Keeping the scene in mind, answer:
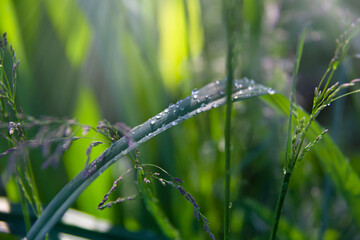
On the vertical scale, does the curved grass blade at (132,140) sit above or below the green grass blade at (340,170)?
above

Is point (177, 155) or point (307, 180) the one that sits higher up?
point (177, 155)

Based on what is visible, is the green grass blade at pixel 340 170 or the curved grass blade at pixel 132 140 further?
the green grass blade at pixel 340 170

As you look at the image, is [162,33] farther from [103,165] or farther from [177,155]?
[103,165]

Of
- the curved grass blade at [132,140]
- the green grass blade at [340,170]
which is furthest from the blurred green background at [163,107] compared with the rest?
the curved grass blade at [132,140]

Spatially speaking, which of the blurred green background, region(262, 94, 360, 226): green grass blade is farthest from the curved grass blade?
the blurred green background

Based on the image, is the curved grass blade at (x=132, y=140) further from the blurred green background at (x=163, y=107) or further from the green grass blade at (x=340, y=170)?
the blurred green background at (x=163, y=107)

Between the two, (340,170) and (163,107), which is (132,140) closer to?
(340,170)

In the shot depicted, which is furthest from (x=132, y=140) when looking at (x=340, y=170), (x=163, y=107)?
(x=163, y=107)

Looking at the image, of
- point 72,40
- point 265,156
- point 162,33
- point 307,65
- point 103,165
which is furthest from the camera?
point 307,65

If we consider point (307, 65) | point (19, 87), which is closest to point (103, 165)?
point (19, 87)
